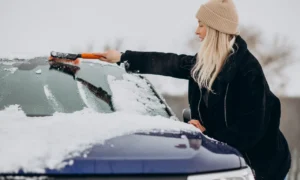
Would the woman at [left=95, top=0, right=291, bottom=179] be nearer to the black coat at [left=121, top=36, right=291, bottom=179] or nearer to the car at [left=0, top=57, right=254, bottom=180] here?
the black coat at [left=121, top=36, right=291, bottom=179]

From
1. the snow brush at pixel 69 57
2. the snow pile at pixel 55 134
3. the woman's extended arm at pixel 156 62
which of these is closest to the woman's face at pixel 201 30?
the woman's extended arm at pixel 156 62

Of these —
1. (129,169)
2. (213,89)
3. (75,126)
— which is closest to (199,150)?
(129,169)

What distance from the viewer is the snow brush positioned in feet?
11.4

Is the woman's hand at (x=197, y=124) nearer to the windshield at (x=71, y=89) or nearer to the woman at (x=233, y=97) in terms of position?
the woman at (x=233, y=97)

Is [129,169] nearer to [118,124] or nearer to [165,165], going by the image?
[165,165]

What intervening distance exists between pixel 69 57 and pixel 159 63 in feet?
1.85

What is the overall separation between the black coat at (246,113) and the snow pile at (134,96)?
273mm

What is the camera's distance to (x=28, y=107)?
10.2ft

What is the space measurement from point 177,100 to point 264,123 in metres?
26.0

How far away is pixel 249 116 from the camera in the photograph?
2.99 m

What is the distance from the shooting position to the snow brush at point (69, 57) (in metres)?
3.46

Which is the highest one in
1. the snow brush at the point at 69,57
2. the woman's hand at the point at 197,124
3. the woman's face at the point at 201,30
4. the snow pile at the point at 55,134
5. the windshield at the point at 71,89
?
the woman's face at the point at 201,30

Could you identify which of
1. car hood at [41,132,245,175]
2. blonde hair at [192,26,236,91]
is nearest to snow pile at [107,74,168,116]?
blonde hair at [192,26,236,91]

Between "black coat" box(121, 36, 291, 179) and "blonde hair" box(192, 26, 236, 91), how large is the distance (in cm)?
4
